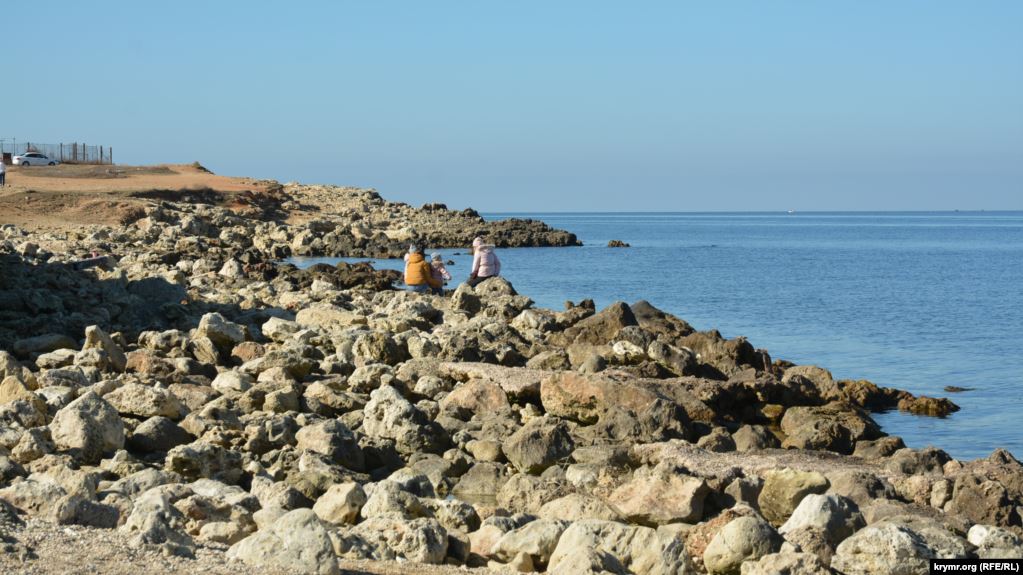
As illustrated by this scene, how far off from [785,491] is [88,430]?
589cm

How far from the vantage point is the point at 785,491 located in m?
9.75

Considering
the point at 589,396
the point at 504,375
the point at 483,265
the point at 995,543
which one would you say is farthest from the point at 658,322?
the point at 995,543

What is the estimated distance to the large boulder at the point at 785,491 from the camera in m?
9.66

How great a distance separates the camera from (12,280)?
19.2 m

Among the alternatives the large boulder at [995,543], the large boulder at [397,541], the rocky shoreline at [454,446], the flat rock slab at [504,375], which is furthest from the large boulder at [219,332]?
the large boulder at [995,543]

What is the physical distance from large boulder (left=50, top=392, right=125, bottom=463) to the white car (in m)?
54.4

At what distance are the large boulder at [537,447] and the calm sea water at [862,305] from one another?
5824 mm

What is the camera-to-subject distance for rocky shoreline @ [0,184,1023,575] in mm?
7691

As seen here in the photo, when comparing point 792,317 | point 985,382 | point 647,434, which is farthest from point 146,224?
point 647,434

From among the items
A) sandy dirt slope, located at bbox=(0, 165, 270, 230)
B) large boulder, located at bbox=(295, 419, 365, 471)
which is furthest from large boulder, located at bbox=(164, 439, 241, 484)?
sandy dirt slope, located at bbox=(0, 165, 270, 230)

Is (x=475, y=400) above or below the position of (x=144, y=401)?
below


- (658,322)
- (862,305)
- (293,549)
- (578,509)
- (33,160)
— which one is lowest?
(862,305)

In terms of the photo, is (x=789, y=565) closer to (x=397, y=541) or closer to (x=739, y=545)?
(x=739, y=545)

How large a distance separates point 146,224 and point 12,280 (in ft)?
76.6
